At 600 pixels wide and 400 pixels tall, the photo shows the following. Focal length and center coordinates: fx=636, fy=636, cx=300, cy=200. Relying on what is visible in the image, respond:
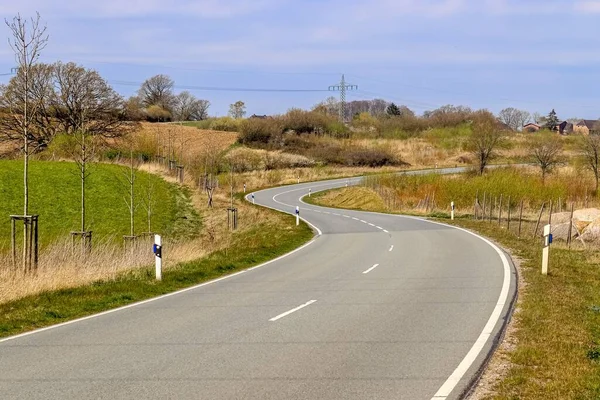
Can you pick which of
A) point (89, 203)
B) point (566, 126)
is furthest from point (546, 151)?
point (566, 126)

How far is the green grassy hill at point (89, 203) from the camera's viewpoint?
1347 inches

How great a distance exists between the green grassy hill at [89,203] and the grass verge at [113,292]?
43.0ft

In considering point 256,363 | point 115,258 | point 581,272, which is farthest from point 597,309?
point 115,258

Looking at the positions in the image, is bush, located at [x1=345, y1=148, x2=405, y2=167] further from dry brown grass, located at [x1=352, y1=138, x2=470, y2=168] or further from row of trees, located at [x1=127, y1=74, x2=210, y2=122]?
row of trees, located at [x1=127, y1=74, x2=210, y2=122]

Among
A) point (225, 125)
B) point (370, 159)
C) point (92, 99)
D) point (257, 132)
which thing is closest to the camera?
point (92, 99)

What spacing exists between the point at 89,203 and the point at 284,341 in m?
35.6

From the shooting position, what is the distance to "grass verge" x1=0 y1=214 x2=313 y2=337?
10.5m

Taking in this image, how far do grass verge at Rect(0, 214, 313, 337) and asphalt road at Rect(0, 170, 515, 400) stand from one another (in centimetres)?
66

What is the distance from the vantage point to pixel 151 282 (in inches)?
564

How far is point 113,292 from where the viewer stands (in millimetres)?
12953

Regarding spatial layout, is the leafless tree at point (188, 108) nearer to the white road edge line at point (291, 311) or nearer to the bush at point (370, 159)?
the bush at point (370, 159)

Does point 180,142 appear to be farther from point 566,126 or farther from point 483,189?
point 566,126

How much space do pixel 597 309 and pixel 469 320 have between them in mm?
2576

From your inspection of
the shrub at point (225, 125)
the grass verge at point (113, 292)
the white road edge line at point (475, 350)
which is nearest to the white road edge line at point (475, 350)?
the white road edge line at point (475, 350)
